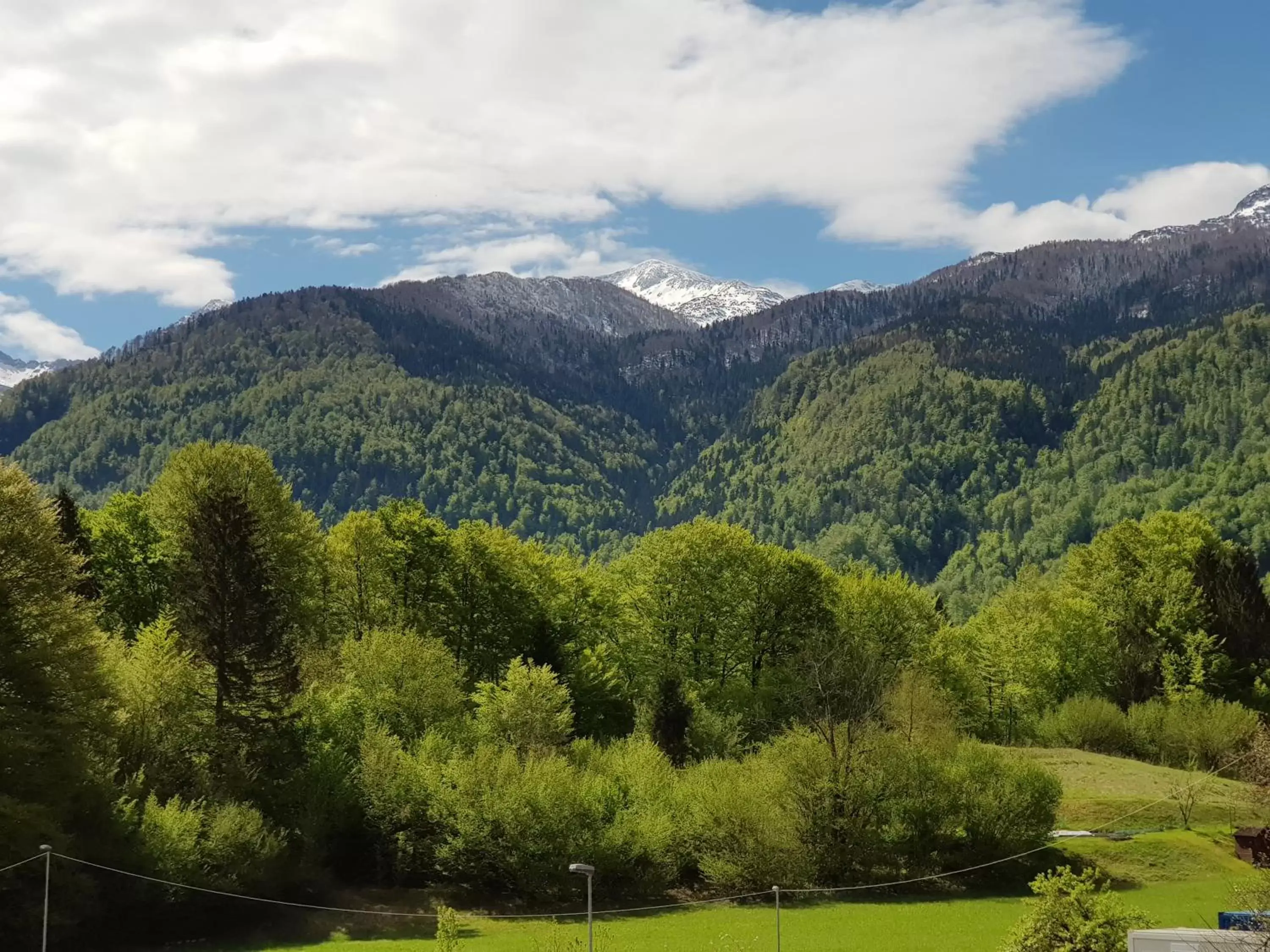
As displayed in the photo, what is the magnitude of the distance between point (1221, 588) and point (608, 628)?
2095 inches

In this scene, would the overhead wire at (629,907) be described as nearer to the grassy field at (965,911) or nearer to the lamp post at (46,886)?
the lamp post at (46,886)

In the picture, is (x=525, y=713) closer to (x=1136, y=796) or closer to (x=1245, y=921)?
(x=1136, y=796)

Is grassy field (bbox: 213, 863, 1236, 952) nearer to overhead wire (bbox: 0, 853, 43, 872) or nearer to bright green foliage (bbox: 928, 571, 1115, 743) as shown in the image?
overhead wire (bbox: 0, 853, 43, 872)

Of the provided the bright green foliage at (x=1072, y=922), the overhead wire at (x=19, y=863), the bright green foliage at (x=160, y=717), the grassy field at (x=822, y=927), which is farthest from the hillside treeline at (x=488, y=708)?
the bright green foliage at (x=1072, y=922)

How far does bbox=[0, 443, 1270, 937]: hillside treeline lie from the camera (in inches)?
1886

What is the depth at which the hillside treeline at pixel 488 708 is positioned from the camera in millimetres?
47906

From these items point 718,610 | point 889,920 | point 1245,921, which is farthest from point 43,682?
point 718,610

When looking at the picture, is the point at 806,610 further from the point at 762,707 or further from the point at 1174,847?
the point at 1174,847

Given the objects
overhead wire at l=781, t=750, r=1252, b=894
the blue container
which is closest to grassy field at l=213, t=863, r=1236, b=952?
overhead wire at l=781, t=750, r=1252, b=894

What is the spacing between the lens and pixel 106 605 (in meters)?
68.2

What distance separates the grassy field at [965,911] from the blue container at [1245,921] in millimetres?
7100

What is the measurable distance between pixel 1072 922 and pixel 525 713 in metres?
38.0

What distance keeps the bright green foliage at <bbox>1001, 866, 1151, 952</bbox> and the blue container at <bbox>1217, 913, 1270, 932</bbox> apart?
2.61 metres

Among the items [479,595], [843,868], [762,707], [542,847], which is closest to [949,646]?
[762,707]
